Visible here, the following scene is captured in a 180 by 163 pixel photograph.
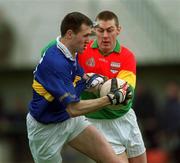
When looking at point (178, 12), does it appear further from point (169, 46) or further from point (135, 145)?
point (135, 145)

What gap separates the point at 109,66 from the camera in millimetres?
10805

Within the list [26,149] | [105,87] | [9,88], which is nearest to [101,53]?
[105,87]

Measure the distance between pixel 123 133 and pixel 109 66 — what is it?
2.94 ft

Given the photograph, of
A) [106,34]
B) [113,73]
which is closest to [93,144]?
[113,73]

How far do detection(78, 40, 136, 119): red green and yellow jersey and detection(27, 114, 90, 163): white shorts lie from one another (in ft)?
1.75

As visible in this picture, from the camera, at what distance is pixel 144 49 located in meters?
21.3

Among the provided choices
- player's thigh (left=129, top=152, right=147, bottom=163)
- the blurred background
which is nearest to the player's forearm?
player's thigh (left=129, top=152, right=147, bottom=163)

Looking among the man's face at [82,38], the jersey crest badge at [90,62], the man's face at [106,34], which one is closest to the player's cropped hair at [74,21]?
the man's face at [82,38]

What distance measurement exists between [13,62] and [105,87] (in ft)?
37.9

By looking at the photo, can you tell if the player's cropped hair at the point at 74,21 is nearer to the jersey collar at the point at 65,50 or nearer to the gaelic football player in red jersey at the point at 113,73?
the jersey collar at the point at 65,50

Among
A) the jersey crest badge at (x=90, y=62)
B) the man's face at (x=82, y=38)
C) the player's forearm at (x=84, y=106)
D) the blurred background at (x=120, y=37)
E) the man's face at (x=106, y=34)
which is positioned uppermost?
the man's face at (x=82, y=38)

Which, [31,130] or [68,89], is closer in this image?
[68,89]

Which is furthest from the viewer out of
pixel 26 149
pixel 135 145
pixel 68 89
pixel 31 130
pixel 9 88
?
pixel 9 88

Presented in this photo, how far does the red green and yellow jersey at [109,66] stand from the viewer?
35.2 ft
